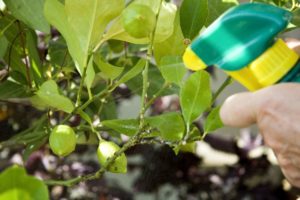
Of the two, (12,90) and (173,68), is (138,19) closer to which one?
(173,68)

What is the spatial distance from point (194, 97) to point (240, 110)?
0.37 feet

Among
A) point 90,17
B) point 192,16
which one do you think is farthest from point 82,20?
point 192,16

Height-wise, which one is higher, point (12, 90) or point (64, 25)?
point (64, 25)

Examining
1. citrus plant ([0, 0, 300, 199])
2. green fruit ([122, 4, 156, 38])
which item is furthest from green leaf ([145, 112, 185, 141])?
green fruit ([122, 4, 156, 38])

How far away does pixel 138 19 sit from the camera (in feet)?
1.45

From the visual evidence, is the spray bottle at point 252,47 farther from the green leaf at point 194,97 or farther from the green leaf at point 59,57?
the green leaf at point 59,57

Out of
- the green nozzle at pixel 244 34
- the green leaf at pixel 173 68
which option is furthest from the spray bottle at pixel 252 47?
the green leaf at pixel 173 68

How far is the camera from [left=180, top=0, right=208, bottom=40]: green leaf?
0.55 m

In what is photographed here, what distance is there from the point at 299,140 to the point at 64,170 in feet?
3.06

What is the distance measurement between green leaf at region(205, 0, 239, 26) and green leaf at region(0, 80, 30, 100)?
0.23 meters

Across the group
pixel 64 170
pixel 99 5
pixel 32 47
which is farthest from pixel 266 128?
pixel 64 170

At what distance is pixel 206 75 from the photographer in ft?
1.65

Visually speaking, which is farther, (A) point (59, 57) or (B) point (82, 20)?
(A) point (59, 57)

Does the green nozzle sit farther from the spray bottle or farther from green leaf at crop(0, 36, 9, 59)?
green leaf at crop(0, 36, 9, 59)
